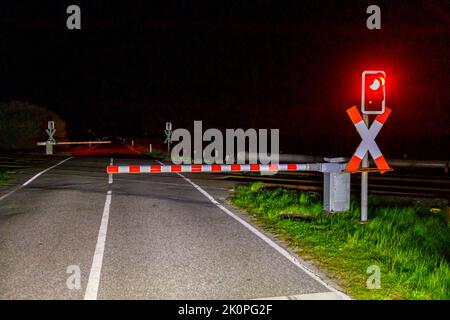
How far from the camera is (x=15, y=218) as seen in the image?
976 cm

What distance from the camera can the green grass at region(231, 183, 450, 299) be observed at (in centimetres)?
579

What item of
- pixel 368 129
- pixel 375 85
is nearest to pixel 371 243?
pixel 368 129

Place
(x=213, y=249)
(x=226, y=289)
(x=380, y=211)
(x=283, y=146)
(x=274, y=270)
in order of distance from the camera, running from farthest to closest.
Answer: (x=283, y=146) → (x=380, y=211) → (x=213, y=249) → (x=274, y=270) → (x=226, y=289)

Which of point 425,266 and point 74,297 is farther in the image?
point 425,266

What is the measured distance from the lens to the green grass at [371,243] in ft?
19.0

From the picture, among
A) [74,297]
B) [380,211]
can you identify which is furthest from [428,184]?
[74,297]

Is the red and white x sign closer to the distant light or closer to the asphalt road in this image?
the distant light

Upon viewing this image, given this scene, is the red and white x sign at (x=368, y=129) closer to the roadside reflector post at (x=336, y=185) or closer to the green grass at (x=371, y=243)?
the roadside reflector post at (x=336, y=185)

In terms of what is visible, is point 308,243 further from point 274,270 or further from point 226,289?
point 226,289

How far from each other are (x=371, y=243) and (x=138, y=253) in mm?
4087

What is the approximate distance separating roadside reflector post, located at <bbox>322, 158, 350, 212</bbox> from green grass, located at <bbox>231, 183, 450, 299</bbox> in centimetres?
26

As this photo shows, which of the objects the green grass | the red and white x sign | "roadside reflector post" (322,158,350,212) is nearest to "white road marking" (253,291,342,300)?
the green grass

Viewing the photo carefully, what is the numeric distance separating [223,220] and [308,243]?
2.37 meters
